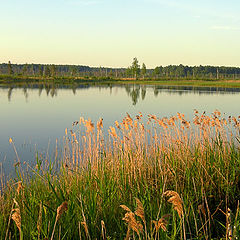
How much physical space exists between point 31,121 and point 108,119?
4746 millimetres

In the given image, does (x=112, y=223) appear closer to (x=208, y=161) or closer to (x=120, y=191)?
(x=120, y=191)

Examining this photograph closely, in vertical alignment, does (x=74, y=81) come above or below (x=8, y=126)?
above

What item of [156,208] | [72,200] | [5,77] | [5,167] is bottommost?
[5,167]

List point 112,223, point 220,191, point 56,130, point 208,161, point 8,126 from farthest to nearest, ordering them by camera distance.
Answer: point 8,126 < point 56,130 < point 208,161 < point 220,191 < point 112,223

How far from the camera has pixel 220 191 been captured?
4.60 meters

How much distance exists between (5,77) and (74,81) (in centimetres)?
1798

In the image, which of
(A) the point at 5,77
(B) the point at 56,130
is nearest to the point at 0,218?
(B) the point at 56,130

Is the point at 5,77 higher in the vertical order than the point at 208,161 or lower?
higher

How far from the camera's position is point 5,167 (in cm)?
802

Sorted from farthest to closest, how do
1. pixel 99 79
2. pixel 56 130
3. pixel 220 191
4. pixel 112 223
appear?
pixel 99 79
pixel 56 130
pixel 220 191
pixel 112 223

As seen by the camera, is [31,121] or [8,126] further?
[31,121]

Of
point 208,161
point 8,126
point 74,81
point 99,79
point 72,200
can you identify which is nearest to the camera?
point 72,200

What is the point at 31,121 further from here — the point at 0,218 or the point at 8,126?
the point at 0,218

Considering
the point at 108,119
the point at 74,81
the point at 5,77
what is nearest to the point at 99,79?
the point at 74,81
